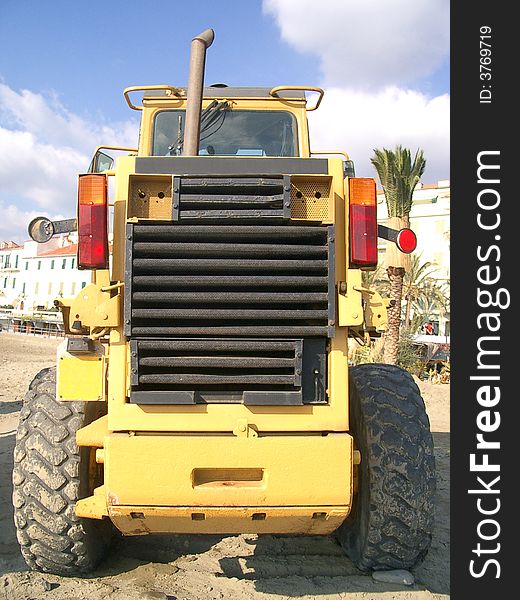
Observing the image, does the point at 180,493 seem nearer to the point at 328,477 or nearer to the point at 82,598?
the point at 328,477

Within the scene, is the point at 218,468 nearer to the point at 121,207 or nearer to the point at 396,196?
the point at 121,207

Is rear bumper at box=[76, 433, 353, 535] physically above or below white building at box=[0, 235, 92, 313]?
below

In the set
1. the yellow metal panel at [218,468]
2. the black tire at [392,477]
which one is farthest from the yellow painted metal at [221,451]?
the black tire at [392,477]

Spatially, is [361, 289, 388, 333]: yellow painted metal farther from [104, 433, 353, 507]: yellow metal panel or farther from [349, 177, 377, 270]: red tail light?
[104, 433, 353, 507]: yellow metal panel

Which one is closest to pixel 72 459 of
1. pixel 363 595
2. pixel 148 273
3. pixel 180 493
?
pixel 180 493

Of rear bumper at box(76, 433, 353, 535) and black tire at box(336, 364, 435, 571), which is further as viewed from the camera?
black tire at box(336, 364, 435, 571)

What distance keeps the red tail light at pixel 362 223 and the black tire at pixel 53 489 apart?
198 cm

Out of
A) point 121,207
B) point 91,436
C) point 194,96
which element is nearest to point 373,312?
point 121,207

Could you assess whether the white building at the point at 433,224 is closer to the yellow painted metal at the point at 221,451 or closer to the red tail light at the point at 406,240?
the red tail light at the point at 406,240

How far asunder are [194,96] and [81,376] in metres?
1.99

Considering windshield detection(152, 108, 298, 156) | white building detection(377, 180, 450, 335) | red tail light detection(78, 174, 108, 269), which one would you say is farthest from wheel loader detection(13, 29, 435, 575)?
white building detection(377, 180, 450, 335)

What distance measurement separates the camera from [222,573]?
12.7 feet

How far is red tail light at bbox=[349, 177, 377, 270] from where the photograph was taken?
3.25m

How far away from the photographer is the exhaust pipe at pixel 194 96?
12.9 feet
